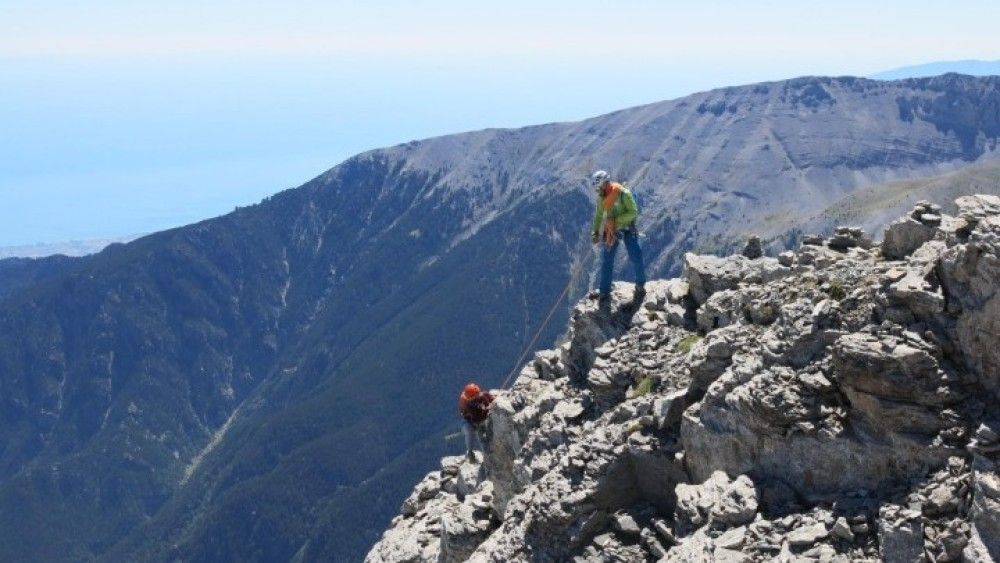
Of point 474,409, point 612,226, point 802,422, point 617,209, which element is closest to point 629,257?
point 612,226

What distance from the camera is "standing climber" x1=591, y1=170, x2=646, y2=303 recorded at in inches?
1662

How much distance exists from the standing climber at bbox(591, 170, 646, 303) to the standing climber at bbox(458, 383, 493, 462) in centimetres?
858

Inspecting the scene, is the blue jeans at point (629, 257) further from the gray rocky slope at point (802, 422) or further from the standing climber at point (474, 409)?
the standing climber at point (474, 409)

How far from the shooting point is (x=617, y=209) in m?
42.3

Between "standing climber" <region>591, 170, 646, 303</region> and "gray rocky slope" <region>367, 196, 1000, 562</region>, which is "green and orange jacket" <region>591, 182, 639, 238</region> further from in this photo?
"gray rocky slope" <region>367, 196, 1000, 562</region>

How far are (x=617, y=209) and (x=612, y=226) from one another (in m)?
0.84

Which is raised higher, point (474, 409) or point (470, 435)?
point (474, 409)

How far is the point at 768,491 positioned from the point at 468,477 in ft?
76.6

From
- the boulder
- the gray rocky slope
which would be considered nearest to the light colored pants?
the gray rocky slope

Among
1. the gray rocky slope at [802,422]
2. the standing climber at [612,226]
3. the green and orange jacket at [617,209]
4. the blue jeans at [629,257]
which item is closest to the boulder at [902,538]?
the gray rocky slope at [802,422]

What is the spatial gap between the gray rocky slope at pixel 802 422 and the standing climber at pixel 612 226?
5588mm

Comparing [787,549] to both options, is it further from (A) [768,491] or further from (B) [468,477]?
(B) [468,477]

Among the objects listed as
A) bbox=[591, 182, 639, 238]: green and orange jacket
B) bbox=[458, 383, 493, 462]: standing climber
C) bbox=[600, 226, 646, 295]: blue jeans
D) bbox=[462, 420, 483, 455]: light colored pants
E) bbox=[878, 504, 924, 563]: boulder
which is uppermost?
bbox=[591, 182, 639, 238]: green and orange jacket

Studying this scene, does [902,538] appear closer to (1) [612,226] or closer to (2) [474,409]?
(1) [612,226]
